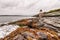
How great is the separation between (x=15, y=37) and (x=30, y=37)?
1.86 metres

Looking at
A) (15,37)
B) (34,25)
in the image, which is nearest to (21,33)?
(15,37)

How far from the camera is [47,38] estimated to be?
22.4 m

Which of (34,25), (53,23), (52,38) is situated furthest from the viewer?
(53,23)

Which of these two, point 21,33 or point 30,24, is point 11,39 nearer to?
point 21,33

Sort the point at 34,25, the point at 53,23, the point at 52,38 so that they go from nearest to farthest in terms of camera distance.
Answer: the point at 52,38 < the point at 34,25 < the point at 53,23

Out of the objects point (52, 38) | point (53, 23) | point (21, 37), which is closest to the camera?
→ point (21, 37)

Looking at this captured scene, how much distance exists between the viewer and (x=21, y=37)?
21359 millimetres

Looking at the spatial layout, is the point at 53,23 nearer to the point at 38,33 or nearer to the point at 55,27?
the point at 55,27

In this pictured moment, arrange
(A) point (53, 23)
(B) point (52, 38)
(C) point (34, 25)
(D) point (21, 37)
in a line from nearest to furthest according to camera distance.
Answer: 1. (D) point (21, 37)
2. (B) point (52, 38)
3. (C) point (34, 25)
4. (A) point (53, 23)

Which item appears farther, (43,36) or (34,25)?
(34,25)

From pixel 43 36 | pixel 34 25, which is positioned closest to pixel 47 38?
pixel 43 36

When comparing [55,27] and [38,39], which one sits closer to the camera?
[38,39]

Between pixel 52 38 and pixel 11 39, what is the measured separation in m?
5.32

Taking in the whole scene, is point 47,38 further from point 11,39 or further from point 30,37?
point 11,39
